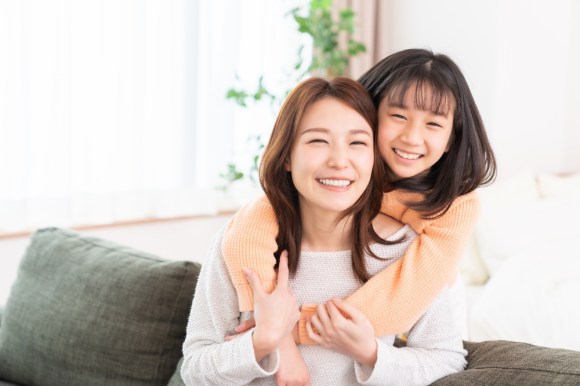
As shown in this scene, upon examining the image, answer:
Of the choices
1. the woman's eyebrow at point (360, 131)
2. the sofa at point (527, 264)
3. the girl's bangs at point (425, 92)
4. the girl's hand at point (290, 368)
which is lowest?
the sofa at point (527, 264)

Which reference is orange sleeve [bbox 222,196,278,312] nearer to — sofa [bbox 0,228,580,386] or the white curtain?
sofa [bbox 0,228,580,386]

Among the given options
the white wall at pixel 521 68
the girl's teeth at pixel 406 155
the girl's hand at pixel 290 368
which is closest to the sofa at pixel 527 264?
the white wall at pixel 521 68

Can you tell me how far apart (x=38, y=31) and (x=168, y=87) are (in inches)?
26.2

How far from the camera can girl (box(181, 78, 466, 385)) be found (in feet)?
4.62

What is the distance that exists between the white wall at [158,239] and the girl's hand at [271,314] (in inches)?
77.0

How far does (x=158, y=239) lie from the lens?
362 cm

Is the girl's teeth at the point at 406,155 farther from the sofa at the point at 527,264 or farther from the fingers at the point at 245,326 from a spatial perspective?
the sofa at the point at 527,264

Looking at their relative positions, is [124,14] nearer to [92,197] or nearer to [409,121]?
[92,197]

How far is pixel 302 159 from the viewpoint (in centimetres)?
145

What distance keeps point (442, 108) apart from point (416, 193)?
181mm

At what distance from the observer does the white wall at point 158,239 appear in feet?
10.2

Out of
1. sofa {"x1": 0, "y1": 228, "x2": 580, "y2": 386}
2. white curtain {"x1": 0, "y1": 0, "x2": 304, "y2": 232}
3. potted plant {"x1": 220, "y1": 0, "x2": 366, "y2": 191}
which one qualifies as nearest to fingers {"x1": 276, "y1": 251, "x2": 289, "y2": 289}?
sofa {"x1": 0, "y1": 228, "x2": 580, "y2": 386}

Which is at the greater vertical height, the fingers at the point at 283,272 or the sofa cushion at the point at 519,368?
the fingers at the point at 283,272

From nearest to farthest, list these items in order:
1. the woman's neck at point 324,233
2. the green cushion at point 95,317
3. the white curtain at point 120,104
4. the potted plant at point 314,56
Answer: the woman's neck at point 324,233, the green cushion at point 95,317, the white curtain at point 120,104, the potted plant at point 314,56
